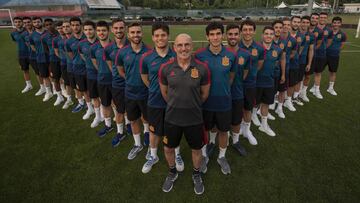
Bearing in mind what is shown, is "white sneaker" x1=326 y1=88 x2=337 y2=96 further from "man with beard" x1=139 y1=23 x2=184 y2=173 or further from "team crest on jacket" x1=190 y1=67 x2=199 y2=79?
"team crest on jacket" x1=190 y1=67 x2=199 y2=79

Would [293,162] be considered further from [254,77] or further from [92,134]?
[92,134]

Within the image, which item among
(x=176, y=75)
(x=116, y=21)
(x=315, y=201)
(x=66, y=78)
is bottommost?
(x=315, y=201)

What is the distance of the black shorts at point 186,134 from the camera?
3.34 m

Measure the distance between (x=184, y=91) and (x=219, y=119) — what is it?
95cm

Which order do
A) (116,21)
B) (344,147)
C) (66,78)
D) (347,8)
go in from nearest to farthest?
(116,21) → (344,147) → (66,78) → (347,8)

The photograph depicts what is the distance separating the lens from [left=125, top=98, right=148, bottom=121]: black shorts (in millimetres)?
4238

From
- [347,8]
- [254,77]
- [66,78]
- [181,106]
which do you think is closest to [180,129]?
[181,106]

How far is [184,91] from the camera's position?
3127 mm

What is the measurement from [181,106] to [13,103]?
658 cm

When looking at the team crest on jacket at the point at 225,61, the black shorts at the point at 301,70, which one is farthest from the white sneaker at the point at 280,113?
the team crest on jacket at the point at 225,61

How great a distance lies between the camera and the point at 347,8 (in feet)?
276

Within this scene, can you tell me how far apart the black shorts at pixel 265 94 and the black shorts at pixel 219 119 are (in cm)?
153

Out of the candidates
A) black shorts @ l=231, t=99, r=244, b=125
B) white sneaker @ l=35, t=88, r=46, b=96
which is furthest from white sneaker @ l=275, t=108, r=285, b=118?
white sneaker @ l=35, t=88, r=46, b=96

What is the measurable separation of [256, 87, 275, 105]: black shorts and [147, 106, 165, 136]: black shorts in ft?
7.46
